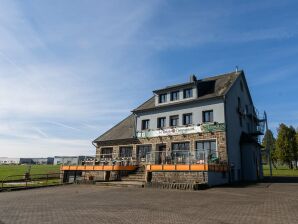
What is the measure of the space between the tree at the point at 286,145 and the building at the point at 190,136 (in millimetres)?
30059

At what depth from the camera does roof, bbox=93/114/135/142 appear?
28.8m

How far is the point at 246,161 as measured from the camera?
2561cm

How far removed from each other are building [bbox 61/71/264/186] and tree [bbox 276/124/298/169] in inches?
1183

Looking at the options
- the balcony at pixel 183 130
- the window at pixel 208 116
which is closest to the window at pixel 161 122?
the balcony at pixel 183 130

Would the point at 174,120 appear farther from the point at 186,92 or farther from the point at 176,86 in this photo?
the point at 176,86

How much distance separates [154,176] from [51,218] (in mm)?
12148

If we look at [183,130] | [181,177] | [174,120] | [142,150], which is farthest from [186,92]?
[181,177]

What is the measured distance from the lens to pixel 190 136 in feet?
78.6

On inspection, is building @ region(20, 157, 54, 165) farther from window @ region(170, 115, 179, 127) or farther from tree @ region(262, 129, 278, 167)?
window @ region(170, 115, 179, 127)

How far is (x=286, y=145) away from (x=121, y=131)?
41.7 metres

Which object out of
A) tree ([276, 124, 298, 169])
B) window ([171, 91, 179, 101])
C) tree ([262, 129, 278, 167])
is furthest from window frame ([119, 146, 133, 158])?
tree ([276, 124, 298, 169])

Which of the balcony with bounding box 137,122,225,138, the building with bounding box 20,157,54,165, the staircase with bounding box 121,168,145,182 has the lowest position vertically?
the staircase with bounding box 121,168,145,182

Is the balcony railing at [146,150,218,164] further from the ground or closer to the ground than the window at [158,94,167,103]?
closer to the ground

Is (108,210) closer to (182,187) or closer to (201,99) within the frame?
(182,187)
